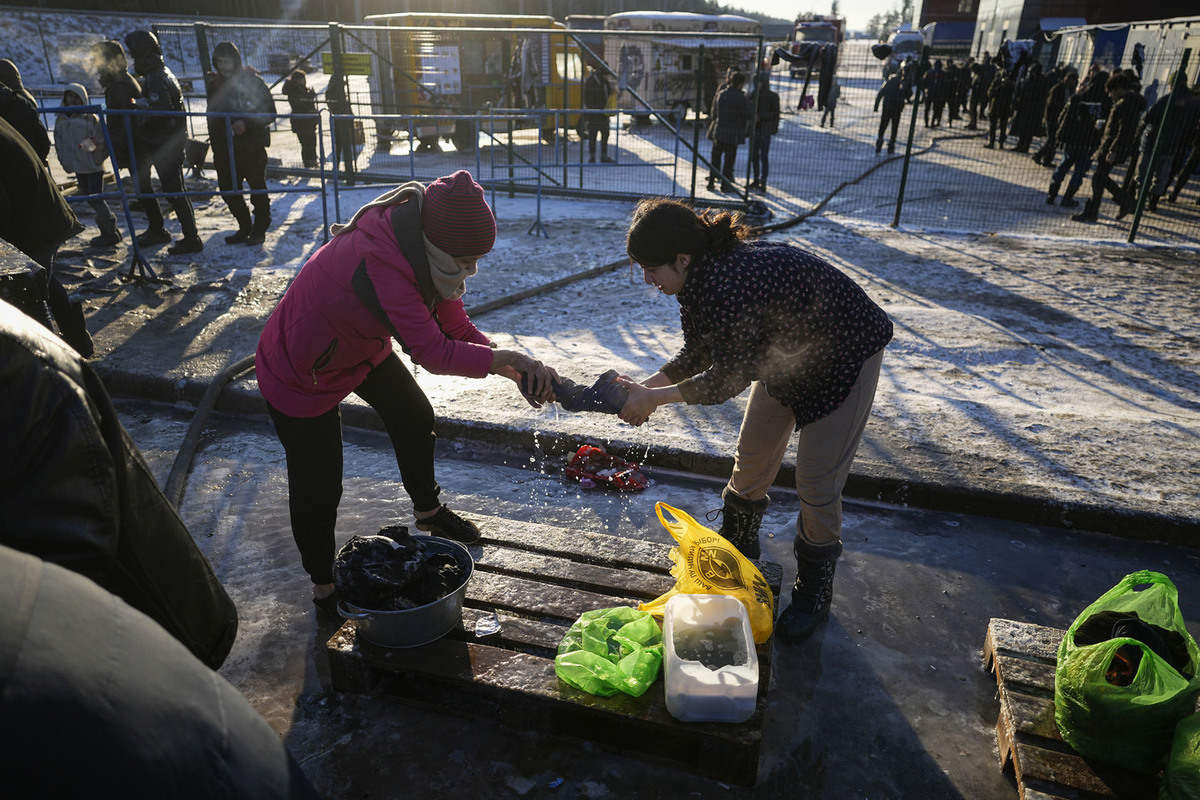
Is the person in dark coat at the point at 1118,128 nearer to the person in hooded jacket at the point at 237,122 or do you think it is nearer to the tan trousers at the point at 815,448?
the tan trousers at the point at 815,448

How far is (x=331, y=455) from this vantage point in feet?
9.05

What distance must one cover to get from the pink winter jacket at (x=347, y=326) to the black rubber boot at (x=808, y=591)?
1419 mm

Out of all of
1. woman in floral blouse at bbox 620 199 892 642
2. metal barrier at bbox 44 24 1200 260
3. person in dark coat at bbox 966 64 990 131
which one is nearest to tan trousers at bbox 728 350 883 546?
woman in floral blouse at bbox 620 199 892 642

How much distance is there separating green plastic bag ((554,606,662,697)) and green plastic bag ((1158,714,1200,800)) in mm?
1384

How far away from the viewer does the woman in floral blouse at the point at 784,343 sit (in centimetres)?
248

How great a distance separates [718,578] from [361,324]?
151 cm

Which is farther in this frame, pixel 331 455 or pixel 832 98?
pixel 832 98

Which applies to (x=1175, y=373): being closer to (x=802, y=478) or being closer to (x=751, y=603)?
(x=802, y=478)

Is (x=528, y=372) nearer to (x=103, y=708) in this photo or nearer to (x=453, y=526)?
→ (x=453, y=526)

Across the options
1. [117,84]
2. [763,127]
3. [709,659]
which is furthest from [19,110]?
[763,127]

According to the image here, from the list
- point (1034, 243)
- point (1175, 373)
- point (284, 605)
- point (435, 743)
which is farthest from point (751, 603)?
point (1034, 243)

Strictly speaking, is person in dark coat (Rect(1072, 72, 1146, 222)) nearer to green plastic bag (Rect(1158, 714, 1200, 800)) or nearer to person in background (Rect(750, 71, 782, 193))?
person in background (Rect(750, 71, 782, 193))

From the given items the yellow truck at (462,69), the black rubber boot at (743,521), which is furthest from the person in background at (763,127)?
the black rubber boot at (743,521)

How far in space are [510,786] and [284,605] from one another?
4.38 feet
